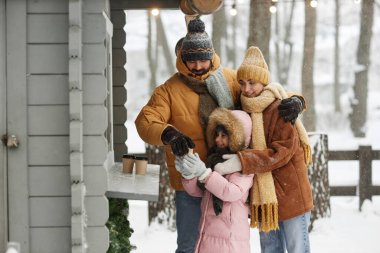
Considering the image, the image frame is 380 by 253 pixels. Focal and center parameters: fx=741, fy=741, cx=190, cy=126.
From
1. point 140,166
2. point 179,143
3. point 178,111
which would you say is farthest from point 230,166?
point 140,166

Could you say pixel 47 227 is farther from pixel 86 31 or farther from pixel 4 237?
pixel 86 31

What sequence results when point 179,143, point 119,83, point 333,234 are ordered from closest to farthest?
point 179,143 < point 119,83 < point 333,234

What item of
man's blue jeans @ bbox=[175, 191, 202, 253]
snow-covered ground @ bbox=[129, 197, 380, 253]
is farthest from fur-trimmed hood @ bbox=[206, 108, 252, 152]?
snow-covered ground @ bbox=[129, 197, 380, 253]

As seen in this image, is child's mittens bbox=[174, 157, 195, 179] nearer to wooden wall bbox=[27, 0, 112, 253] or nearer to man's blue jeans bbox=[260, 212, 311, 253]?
wooden wall bbox=[27, 0, 112, 253]

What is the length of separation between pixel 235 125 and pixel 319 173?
4.77 meters

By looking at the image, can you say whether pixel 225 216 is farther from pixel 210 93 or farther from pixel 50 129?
pixel 50 129

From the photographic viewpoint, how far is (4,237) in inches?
162

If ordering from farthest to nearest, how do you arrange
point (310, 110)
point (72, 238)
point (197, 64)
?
1. point (310, 110)
2. point (197, 64)
3. point (72, 238)

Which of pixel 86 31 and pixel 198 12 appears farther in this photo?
pixel 198 12

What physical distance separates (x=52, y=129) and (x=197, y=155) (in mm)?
890

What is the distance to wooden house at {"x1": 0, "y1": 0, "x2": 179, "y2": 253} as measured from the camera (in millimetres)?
4020

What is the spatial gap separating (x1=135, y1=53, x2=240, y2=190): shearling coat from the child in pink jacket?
214 mm

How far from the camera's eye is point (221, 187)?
4.41 metres

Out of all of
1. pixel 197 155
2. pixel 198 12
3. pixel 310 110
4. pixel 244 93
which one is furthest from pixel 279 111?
pixel 310 110
